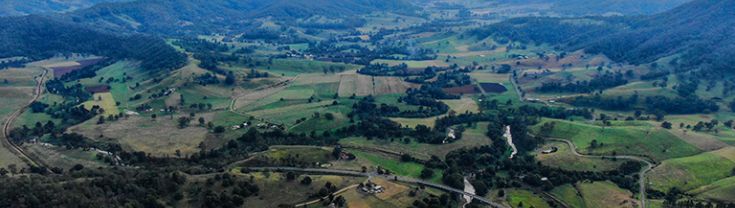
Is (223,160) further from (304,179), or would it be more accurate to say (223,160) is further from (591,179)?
(591,179)

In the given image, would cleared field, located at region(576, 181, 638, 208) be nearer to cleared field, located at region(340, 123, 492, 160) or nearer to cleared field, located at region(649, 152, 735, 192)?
cleared field, located at region(649, 152, 735, 192)

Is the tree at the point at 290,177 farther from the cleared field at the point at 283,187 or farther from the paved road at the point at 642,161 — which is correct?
the paved road at the point at 642,161

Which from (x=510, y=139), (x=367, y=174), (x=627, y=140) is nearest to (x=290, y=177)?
(x=367, y=174)

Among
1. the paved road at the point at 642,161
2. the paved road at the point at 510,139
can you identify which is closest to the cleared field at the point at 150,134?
the paved road at the point at 510,139

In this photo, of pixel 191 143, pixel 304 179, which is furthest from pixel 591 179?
pixel 191 143

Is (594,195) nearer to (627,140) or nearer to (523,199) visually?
(523,199)

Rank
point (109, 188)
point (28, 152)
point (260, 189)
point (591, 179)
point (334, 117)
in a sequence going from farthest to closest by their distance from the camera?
point (334, 117), point (28, 152), point (591, 179), point (260, 189), point (109, 188)

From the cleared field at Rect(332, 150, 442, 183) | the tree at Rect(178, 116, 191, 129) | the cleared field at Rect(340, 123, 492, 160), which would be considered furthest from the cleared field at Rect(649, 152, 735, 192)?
the tree at Rect(178, 116, 191, 129)
